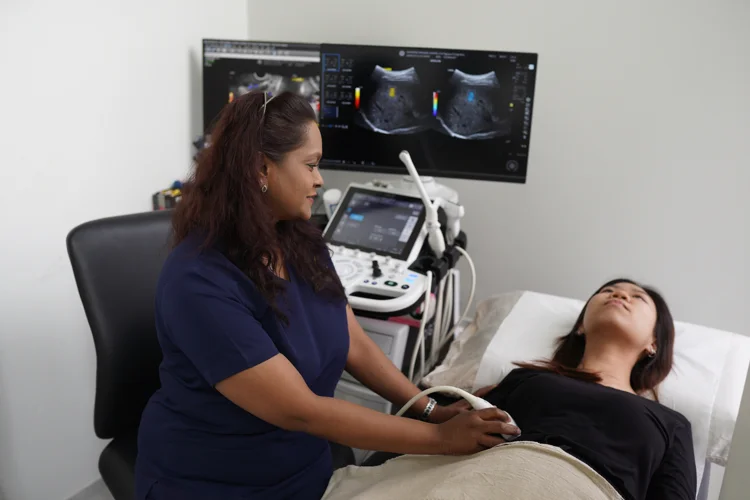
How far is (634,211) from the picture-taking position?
2.12 metres

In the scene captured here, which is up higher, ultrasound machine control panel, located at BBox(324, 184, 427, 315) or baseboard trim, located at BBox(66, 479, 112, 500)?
ultrasound machine control panel, located at BBox(324, 184, 427, 315)

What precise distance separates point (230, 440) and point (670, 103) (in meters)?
1.64

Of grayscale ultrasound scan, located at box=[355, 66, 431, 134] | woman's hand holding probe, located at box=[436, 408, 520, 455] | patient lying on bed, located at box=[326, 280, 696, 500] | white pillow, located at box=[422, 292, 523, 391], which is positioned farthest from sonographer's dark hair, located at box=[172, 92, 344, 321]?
grayscale ultrasound scan, located at box=[355, 66, 431, 134]

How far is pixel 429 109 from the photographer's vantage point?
195 centimetres

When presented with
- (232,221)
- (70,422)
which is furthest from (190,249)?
(70,422)

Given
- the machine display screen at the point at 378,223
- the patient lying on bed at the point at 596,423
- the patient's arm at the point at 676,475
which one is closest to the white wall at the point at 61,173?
the machine display screen at the point at 378,223

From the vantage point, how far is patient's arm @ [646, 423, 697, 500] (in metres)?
1.25

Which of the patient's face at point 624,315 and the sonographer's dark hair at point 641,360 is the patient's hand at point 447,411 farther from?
the patient's face at point 624,315

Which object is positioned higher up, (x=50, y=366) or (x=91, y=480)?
(x=50, y=366)

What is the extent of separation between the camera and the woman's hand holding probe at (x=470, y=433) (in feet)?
3.76

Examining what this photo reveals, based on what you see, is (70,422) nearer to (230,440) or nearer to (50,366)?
(50,366)

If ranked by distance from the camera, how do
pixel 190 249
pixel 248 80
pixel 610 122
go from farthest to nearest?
pixel 248 80 < pixel 610 122 < pixel 190 249

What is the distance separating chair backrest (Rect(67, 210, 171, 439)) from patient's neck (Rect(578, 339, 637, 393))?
1.01 metres

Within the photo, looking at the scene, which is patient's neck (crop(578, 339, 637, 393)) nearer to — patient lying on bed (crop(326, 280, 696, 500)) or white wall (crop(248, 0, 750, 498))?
patient lying on bed (crop(326, 280, 696, 500))
